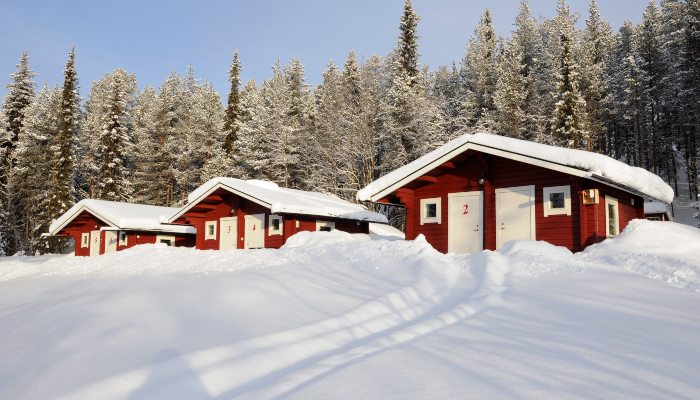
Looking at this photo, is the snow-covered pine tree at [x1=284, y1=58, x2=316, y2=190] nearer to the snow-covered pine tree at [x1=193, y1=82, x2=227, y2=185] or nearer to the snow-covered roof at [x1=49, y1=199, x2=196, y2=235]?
the snow-covered pine tree at [x1=193, y1=82, x2=227, y2=185]

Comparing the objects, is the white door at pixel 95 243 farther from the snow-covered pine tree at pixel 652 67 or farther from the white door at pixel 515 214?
the snow-covered pine tree at pixel 652 67

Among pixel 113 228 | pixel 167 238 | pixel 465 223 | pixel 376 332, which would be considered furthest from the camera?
pixel 167 238

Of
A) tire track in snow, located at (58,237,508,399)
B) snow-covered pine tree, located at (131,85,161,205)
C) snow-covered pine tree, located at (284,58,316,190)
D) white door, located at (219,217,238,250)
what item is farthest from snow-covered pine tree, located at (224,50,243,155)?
tire track in snow, located at (58,237,508,399)

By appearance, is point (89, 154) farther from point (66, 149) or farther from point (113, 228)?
point (113, 228)

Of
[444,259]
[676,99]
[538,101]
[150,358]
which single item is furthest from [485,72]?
[150,358]

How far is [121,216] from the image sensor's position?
25.6 metres

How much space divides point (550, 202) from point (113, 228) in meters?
23.1

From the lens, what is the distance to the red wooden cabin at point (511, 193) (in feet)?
38.9

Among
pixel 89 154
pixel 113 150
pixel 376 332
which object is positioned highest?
pixel 89 154

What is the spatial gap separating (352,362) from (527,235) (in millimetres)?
10055

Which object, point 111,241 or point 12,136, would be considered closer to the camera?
point 111,241

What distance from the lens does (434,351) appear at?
460 cm

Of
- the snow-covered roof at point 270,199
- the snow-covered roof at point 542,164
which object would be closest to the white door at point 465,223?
the snow-covered roof at point 542,164

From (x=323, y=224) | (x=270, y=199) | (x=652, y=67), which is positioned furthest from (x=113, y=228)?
(x=652, y=67)
